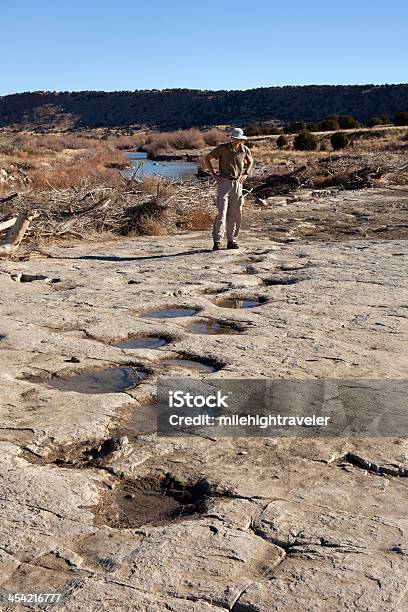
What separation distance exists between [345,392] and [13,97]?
114501 mm

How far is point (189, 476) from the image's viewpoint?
404 centimetres

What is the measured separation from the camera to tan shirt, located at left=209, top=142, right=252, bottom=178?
35.0ft

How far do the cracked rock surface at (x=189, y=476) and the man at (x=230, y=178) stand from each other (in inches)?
128

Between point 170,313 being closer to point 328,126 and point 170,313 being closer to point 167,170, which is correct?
point 167,170

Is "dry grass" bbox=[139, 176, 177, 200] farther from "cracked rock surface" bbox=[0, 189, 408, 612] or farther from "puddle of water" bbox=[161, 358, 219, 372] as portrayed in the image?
"puddle of water" bbox=[161, 358, 219, 372]

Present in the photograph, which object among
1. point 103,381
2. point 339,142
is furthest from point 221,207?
point 339,142

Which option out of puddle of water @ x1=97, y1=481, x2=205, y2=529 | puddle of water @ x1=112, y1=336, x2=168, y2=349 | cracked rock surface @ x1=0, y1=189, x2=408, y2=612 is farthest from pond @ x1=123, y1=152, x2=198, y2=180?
puddle of water @ x1=97, y1=481, x2=205, y2=529

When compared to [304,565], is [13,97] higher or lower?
higher

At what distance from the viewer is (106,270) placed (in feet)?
31.3

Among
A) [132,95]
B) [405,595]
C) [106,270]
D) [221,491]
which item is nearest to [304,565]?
[405,595]

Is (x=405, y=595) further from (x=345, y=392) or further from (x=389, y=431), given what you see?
(x=345, y=392)

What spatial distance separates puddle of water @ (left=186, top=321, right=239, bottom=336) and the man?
4.09m

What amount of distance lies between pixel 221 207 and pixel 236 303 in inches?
130

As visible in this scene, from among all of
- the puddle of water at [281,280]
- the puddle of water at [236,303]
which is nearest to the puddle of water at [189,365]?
the puddle of water at [236,303]
